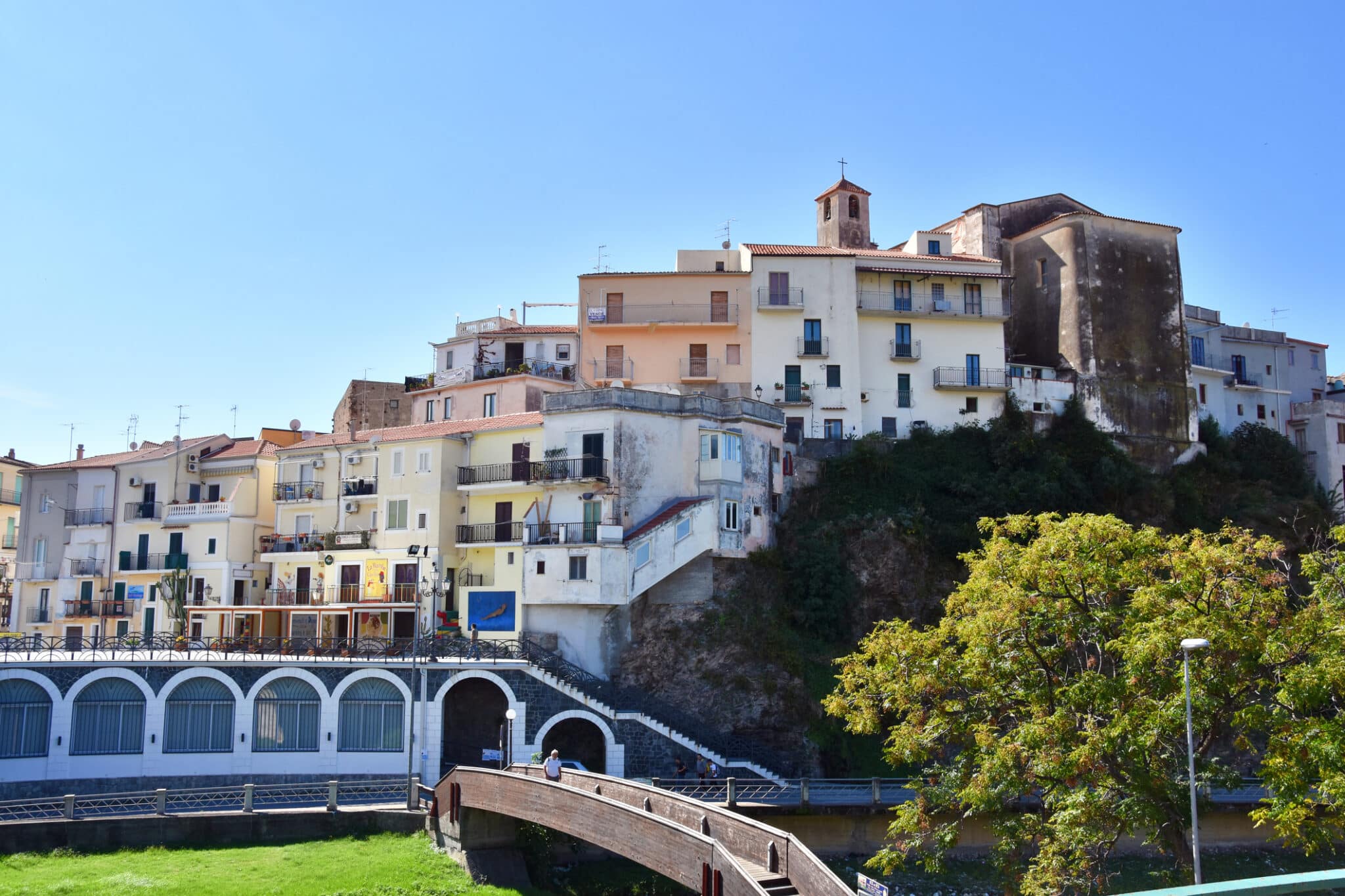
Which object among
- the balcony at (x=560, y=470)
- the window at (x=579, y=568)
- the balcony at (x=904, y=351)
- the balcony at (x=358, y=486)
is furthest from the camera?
the balcony at (x=904, y=351)

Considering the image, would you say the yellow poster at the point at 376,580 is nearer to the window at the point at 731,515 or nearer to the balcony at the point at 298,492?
the balcony at the point at 298,492

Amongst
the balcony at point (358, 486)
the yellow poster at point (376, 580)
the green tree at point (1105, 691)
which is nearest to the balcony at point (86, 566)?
the balcony at point (358, 486)

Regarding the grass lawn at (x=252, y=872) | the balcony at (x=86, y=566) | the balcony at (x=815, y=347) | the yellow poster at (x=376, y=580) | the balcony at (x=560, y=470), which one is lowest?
the grass lawn at (x=252, y=872)

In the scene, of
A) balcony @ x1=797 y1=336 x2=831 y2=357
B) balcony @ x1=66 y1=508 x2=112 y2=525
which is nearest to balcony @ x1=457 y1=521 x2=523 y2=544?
balcony @ x1=797 y1=336 x2=831 y2=357

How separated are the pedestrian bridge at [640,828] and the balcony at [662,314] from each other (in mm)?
26755

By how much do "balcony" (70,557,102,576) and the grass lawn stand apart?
28851mm

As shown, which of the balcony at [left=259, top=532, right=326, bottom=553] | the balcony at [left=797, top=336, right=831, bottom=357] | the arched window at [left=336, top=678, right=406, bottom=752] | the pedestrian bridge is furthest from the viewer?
the balcony at [left=797, top=336, right=831, bottom=357]

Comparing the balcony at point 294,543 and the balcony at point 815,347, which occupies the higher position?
the balcony at point 815,347

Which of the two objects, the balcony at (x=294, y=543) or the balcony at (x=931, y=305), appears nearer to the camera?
the balcony at (x=294, y=543)

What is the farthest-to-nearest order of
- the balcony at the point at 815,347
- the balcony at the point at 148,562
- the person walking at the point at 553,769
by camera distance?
1. the balcony at the point at 148,562
2. the balcony at the point at 815,347
3. the person walking at the point at 553,769

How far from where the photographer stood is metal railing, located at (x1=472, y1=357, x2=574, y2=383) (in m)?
62.5

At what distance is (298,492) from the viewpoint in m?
57.3

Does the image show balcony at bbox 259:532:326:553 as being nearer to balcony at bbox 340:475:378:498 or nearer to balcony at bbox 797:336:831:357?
balcony at bbox 340:475:378:498

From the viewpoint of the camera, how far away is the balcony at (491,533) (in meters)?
48.9
